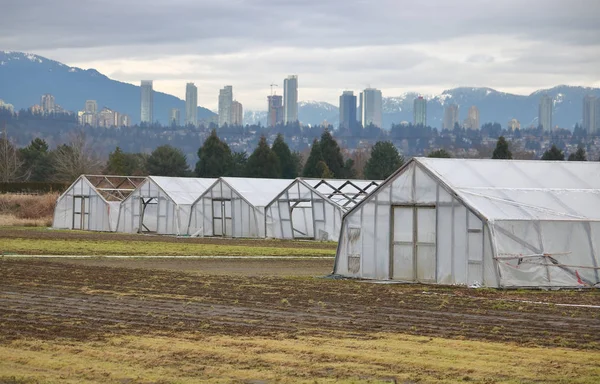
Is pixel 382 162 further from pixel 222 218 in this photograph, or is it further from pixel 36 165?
pixel 222 218

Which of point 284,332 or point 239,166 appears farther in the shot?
point 239,166

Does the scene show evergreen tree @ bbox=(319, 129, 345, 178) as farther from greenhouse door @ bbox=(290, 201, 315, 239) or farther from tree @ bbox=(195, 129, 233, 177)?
greenhouse door @ bbox=(290, 201, 315, 239)

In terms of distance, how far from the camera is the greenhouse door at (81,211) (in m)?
75.5

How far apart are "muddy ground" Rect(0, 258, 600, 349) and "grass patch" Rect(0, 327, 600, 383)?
3.13 feet

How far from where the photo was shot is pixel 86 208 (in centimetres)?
7556

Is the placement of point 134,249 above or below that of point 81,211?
below

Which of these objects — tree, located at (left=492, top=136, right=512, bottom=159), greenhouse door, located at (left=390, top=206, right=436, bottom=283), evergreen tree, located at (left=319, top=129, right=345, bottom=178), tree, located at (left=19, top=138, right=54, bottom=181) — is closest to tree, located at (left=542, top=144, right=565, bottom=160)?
tree, located at (left=492, top=136, right=512, bottom=159)

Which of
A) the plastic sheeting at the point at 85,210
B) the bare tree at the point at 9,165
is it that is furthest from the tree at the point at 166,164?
the plastic sheeting at the point at 85,210

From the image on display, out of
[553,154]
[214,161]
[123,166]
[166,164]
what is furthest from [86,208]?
[553,154]

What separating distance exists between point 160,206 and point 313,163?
47.0 m

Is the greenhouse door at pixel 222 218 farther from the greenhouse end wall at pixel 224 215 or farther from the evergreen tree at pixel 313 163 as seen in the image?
the evergreen tree at pixel 313 163

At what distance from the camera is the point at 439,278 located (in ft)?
101

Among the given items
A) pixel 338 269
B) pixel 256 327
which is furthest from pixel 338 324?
pixel 338 269

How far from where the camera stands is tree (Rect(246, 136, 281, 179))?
115688 millimetres
